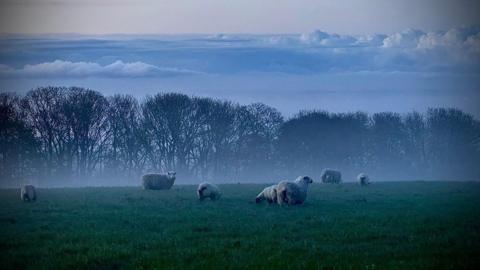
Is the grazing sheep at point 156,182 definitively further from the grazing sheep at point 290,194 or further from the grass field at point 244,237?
the grazing sheep at point 290,194

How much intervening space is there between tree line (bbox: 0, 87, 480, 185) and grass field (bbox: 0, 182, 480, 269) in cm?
4756

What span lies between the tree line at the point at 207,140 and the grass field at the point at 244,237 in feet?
156

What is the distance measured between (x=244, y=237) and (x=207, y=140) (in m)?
64.5

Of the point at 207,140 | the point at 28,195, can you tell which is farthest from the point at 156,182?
the point at 207,140

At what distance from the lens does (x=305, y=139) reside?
9081 centimetres

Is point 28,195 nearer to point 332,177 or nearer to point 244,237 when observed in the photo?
point 244,237

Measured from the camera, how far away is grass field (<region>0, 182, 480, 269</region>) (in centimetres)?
1403

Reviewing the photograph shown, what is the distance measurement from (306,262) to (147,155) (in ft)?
223

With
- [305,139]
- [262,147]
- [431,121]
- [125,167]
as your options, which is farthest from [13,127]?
[431,121]

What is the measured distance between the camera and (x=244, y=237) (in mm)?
17641

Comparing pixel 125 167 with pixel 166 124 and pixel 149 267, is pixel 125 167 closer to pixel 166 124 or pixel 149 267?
pixel 166 124

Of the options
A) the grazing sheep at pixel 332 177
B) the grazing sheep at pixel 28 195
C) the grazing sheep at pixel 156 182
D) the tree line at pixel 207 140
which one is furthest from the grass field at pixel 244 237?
the tree line at pixel 207 140

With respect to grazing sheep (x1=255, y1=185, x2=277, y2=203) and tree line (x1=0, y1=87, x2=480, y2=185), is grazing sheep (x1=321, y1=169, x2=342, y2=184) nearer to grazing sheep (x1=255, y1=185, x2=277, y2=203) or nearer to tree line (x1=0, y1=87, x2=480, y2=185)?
tree line (x1=0, y1=87, x2=480, y2=185)

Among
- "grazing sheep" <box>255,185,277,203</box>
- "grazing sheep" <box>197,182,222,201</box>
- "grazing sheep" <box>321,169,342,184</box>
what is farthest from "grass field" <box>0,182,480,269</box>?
"grazing sheep" <box>321,169,342,184</box>
